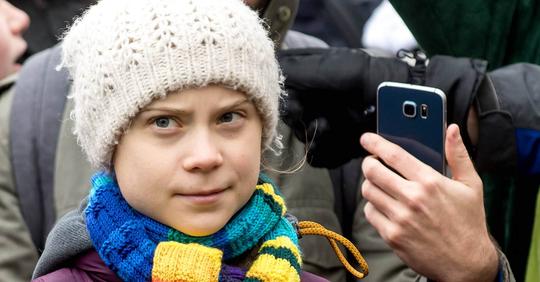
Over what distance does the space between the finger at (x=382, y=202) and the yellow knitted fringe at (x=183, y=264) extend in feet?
1.54

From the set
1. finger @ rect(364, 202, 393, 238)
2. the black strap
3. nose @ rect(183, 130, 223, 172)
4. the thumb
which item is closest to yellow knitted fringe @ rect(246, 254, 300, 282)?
nose @ rect(183, 130, 223, 172)

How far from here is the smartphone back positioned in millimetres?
2332

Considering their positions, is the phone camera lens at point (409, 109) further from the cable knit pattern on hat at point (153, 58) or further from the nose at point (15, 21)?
the nose at point (15, 21)

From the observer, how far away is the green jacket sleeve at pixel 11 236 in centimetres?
281

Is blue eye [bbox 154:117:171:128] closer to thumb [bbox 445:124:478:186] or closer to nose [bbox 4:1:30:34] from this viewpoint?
thumb [bbox 445:124:478:186]

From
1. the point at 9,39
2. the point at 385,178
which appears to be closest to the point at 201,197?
the point at 385,178

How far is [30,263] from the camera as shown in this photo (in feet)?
9.37

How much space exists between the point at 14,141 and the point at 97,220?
872 mm

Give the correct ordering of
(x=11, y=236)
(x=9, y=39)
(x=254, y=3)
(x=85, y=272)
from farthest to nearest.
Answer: (x=9, y=39) < (x=254, y=3) < (x=11, y=236) < (x=85, y=272)

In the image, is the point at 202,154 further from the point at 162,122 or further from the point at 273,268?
the point at 273,268

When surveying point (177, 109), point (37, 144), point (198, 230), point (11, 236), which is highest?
point (177, 109)

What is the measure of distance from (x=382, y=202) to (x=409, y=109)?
21 centimetres

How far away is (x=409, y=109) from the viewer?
2.37 metres

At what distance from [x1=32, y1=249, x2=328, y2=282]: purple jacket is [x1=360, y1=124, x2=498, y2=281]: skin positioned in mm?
591
